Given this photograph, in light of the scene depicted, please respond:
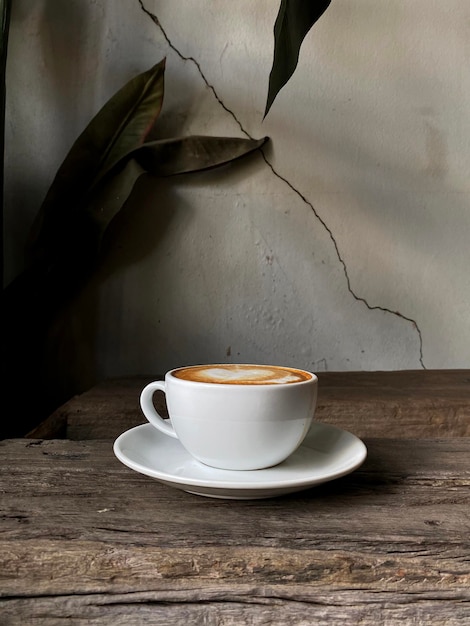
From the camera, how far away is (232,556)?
0.42m

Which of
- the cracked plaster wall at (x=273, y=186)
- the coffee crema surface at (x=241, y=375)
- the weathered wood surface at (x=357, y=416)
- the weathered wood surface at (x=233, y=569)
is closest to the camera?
the weathered wood surface at (x=233, y=569)

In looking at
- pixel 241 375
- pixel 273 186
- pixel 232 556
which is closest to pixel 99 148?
pixel 273 186

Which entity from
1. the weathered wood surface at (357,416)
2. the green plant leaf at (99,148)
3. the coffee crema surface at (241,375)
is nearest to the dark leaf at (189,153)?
the green plant leaf at (99,148)

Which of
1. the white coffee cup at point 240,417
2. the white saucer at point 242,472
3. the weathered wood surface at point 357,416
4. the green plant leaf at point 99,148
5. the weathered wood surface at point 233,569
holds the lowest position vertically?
the weathered wood surface at point 357,416

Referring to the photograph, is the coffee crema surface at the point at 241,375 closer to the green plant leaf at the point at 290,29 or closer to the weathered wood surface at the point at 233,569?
the weathered wood surface at the point at 233,569

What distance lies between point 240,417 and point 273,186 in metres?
0.84

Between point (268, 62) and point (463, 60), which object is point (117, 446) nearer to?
point (268, 62)

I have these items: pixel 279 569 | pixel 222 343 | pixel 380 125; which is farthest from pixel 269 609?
pixel 380 125

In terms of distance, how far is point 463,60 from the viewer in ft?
4.12

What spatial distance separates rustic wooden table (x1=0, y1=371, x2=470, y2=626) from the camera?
41cm

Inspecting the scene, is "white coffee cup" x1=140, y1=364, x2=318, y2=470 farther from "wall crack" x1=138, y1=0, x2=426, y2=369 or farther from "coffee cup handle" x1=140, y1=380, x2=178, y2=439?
"wall crack" x1=138, y1=0, x2=426, y2=369

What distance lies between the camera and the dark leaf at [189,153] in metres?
1.17

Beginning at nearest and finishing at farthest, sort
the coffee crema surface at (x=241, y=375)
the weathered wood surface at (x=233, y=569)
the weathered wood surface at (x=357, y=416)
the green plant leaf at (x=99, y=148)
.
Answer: the weathered wood surface at (x=233, y=569) < the coffee crema surface at (x=241, y=375) < the weathered wood surface at (x=357, y=416) < the green plant leaf at (x=99, y=148)

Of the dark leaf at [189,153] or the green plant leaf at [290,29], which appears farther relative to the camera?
the dark leaf at [189,153]
